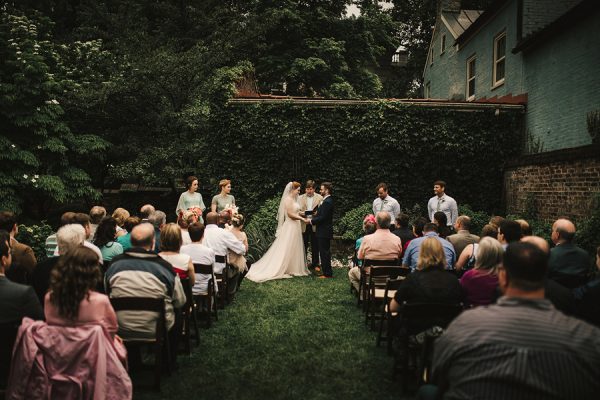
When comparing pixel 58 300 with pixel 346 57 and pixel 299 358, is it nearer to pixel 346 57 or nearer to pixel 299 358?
pixel 299 358

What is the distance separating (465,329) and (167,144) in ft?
43.9

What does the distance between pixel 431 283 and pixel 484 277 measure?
21.5 inches

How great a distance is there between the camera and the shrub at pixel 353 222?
1362 centimetres

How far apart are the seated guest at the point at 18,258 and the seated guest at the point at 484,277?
4387 mm

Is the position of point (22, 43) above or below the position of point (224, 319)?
above

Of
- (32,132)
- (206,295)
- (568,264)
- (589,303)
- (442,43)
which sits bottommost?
(206,295)

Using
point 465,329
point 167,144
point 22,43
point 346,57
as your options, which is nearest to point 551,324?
point 465,329

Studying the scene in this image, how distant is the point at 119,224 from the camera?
25.0ft

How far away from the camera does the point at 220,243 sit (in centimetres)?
816

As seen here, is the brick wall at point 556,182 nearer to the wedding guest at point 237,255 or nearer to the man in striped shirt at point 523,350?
the wedding guest at point 237,255

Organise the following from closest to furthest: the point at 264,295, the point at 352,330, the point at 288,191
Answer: the point at 352,330 → the point at 264,295 → the point at 288,191

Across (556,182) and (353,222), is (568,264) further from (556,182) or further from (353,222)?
(353,222)

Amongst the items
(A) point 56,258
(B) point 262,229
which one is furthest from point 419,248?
(B) point 262,229

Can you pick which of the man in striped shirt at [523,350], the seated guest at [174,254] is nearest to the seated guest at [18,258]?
the seated guest at [174,254]
